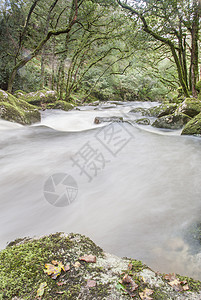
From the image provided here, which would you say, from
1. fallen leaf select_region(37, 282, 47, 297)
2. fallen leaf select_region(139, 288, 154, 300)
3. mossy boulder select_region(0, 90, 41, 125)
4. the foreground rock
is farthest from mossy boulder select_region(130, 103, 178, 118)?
fallen leaf select_region(37, 282, 47, 297)

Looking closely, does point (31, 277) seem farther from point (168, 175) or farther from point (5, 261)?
point (168, 175)

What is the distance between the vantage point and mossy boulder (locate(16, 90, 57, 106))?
10.9 metres

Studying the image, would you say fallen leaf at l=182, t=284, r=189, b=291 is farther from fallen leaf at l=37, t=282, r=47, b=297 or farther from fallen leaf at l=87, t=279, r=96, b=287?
fallen leaf at l=37, t=282, r=47, b=297

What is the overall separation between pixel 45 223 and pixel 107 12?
12.0 meters

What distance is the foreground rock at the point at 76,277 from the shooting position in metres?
0.92

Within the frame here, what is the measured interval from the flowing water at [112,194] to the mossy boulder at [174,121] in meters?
1.41

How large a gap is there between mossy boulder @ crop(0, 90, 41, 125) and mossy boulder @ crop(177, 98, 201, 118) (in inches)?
255

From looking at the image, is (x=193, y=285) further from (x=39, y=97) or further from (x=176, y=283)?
(x=39, y=97)

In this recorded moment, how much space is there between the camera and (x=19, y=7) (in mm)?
11891

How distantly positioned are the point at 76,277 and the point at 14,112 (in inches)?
273

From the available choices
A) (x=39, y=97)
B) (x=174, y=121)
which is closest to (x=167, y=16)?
(x=174, y=121)

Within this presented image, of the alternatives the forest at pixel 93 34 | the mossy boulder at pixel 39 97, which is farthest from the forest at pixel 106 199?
Answer: the mossy boulder at pixel 39 97

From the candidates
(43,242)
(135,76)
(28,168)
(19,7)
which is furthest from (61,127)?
(135,76)

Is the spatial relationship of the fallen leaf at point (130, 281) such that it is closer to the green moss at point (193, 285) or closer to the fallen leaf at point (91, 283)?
the fallen leaf at point (91, 283)
